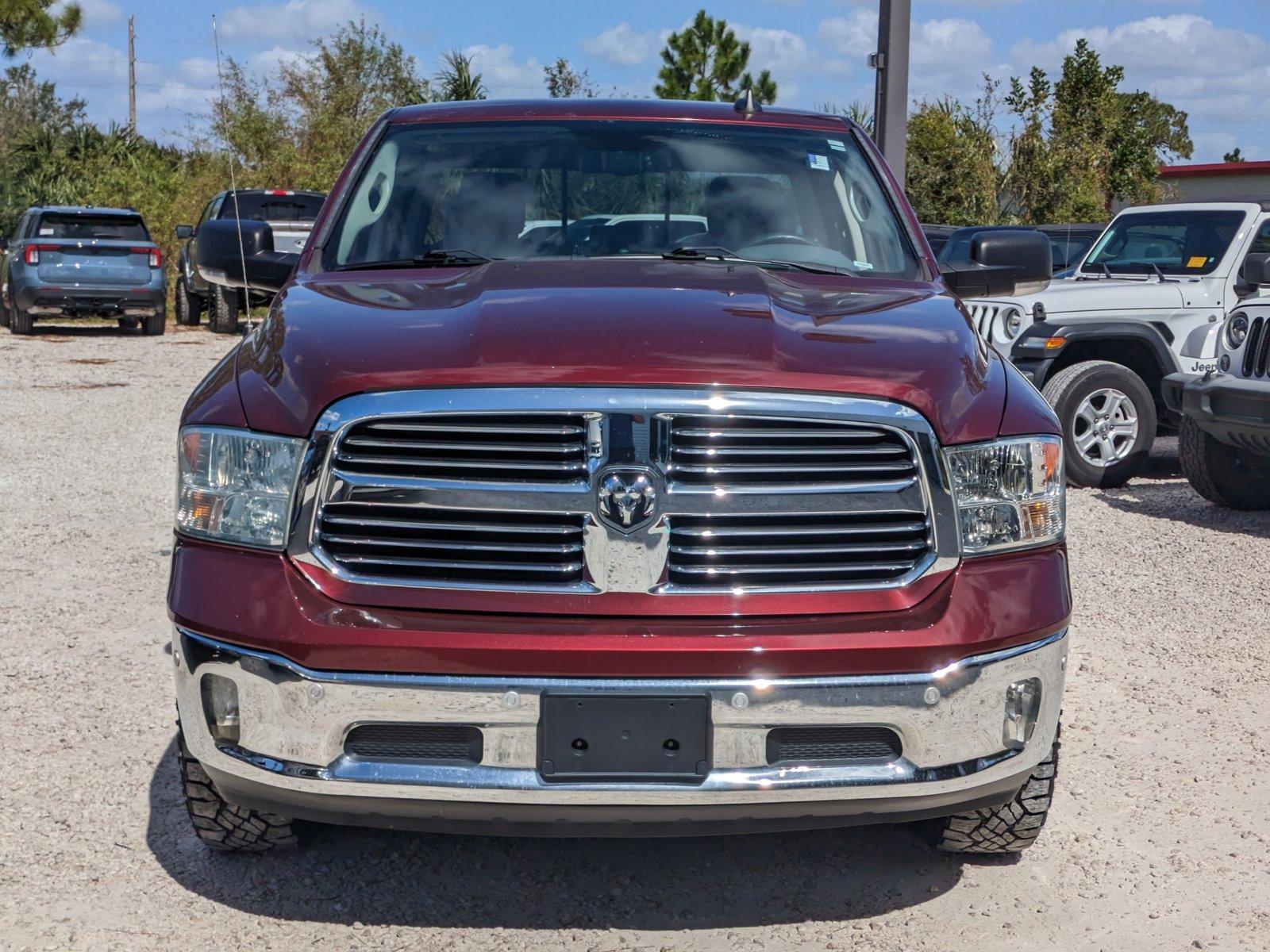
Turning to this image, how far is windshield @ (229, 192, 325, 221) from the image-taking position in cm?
1788

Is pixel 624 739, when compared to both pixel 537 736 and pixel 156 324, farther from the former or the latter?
pixel 156 324

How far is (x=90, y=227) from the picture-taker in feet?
64.8

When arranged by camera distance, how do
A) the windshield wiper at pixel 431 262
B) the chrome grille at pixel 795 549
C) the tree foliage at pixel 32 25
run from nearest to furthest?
the chrome grille at pixel 795 549 → the windshield wiper at pixel 431 262 → the tree foliage at pixel 32 25

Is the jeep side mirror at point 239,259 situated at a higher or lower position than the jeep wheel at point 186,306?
higher

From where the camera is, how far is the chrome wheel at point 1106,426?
30.3 feet

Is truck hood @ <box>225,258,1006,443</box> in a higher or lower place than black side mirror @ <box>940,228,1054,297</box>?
lower

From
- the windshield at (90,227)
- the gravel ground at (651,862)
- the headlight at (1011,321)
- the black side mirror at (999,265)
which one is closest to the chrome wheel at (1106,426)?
the headlight at (1011,321)

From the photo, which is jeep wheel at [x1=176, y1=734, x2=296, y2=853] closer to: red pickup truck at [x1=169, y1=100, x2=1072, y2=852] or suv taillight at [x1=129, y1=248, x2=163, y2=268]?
red pickup truck at [x1=169, y1=100, x2=1072, y2=852]

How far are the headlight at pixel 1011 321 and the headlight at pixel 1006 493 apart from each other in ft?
21.6

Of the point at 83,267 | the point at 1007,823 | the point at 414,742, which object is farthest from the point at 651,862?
the point at 83,267

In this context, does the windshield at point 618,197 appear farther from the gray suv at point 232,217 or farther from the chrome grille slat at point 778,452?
the gray suv at point 232,217

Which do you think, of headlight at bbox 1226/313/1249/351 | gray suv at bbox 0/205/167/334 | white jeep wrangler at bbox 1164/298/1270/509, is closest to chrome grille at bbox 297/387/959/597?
white jeep wrangler at bbox 1164/298/1270/509

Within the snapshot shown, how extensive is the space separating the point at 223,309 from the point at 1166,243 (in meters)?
14.1

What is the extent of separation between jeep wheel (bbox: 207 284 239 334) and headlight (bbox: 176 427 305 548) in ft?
56.6
